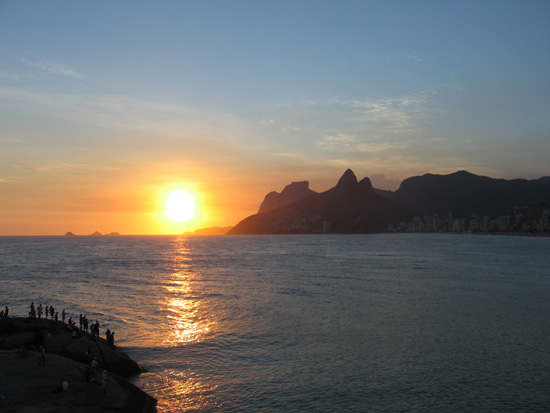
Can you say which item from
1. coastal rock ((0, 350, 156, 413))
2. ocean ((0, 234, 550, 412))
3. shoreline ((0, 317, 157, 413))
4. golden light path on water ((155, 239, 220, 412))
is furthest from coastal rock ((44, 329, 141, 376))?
golden light path on water ((155, 239, 220, 412))

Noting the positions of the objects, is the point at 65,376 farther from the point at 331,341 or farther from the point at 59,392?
the point at 331,341

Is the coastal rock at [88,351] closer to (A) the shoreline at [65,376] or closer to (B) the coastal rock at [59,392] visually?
(A) the shoreline at [65,376]

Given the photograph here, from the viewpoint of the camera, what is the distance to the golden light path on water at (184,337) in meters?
Answer: 26.7

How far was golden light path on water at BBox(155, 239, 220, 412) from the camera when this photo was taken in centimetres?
2670

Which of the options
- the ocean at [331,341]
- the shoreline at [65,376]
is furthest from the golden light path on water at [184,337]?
the shoreline at [65,376]

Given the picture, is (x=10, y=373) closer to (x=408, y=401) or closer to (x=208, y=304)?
(x=408, y=401)

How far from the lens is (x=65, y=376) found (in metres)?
27.0

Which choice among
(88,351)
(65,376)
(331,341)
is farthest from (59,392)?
(331,341)

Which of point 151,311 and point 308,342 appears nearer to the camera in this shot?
point 308,342

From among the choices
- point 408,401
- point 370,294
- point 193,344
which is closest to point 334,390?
point 408,401

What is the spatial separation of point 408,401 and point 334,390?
4.98 metres

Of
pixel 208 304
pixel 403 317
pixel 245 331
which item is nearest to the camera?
pixel 245 331

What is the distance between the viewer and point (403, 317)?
49.2 m

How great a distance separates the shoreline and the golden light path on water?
173 cm
